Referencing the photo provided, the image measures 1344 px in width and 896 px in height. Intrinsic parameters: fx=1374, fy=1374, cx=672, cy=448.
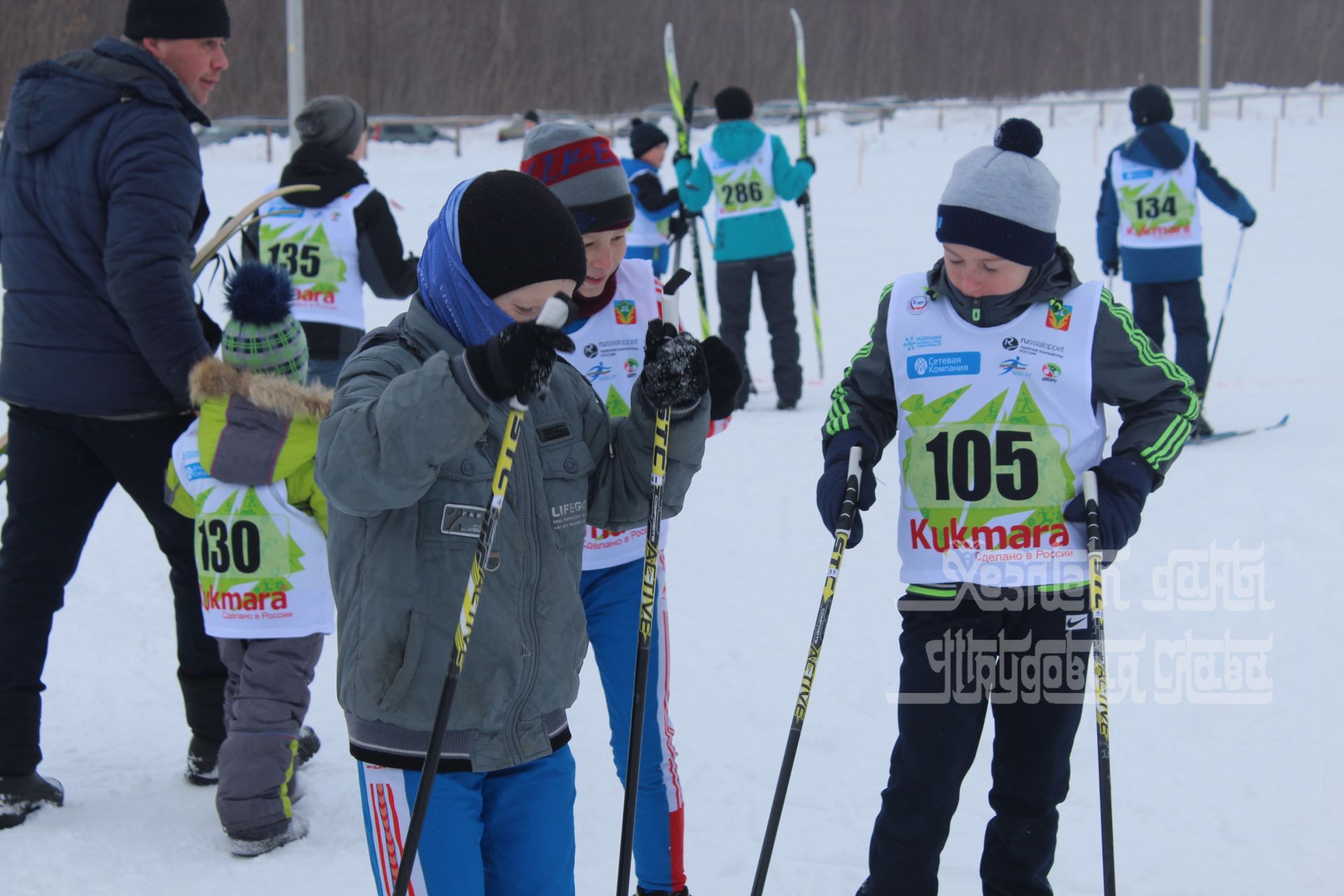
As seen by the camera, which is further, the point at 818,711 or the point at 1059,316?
the point at 818,711

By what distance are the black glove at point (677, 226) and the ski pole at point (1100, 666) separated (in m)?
6.12

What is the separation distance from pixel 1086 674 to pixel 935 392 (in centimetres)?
65

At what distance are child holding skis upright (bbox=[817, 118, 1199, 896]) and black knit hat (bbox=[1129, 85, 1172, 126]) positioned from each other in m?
5.24

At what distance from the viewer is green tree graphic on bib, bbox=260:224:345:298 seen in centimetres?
513

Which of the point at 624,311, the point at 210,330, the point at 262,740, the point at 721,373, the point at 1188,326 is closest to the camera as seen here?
the point at 721,373

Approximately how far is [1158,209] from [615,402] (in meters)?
5.42

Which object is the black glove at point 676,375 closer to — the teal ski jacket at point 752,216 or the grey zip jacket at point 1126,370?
the grey zip jacket at point 1126,370

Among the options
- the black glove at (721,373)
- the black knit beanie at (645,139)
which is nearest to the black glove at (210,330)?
the black glove at (721,373)

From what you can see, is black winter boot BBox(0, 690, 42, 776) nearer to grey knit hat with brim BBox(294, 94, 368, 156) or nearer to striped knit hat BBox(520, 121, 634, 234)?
striped knit hat BBox(520, 121, 634, 234)

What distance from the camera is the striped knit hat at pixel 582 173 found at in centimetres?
294

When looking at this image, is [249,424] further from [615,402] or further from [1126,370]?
[1126,370]

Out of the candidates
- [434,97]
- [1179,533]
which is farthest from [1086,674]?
[434,97]

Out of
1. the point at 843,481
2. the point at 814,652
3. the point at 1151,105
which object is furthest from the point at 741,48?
the point at 814,652

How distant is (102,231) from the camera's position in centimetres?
353
